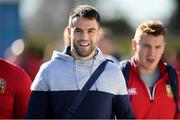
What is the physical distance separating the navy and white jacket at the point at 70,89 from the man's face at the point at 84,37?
0.07 metres

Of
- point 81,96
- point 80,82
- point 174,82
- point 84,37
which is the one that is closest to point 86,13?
point 84,37

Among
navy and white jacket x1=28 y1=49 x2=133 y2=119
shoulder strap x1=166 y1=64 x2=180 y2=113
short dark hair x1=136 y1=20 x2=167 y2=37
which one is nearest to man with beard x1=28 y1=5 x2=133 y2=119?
navy and white jacket x1=28 y1=49 x2=133 y2=119

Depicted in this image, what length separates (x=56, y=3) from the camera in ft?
175

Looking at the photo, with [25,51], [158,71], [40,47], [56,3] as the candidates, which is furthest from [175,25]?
[158,71]

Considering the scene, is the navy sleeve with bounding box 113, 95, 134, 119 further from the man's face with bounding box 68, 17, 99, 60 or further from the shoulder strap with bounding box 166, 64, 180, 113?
the shoulder strap with bounding box 166, 64, 180, 113

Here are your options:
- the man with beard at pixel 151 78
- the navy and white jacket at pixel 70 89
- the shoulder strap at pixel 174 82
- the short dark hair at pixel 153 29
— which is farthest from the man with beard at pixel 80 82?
the short dark hair at pixel 153 29

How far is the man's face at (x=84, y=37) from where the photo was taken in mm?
8797

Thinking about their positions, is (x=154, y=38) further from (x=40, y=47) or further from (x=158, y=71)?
(x=40, y=47)

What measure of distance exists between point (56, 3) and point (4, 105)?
146ft

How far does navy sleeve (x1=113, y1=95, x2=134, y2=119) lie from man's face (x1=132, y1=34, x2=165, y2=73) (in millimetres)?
1103

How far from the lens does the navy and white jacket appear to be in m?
8.64

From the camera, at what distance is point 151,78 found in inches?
396

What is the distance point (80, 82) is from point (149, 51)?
146 centimetres

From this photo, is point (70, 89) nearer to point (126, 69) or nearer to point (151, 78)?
point (126, 69)
